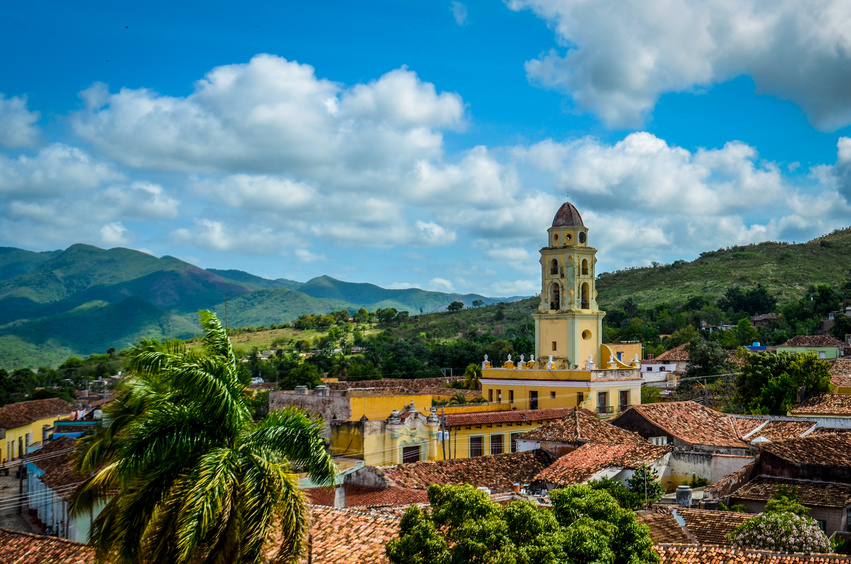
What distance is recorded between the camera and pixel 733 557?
12.6 m

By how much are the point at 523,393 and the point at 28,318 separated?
186359 millimetres

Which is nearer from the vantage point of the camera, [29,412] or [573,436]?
[573,436]

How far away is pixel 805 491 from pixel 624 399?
57.2ft

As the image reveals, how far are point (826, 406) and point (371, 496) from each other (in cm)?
1798

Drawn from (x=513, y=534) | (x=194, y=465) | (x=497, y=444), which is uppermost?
(x=194, y=465)

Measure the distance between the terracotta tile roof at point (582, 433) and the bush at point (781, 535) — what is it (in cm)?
1005

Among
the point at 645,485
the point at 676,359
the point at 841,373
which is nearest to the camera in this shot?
the point at 645,485

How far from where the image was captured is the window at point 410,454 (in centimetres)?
2522

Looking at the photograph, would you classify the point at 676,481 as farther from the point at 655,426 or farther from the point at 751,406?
the point at 751,406

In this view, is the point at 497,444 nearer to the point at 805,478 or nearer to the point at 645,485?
the point at 645,485

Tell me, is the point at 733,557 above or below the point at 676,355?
below

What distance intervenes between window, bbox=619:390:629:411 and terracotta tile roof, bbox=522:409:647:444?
9.67 m

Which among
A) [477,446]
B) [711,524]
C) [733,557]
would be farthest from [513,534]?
[477,446]

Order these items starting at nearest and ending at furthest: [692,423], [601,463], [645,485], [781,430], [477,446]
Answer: [645,485] < [601,463] < [781,430] < [692,423] < [477,446]
